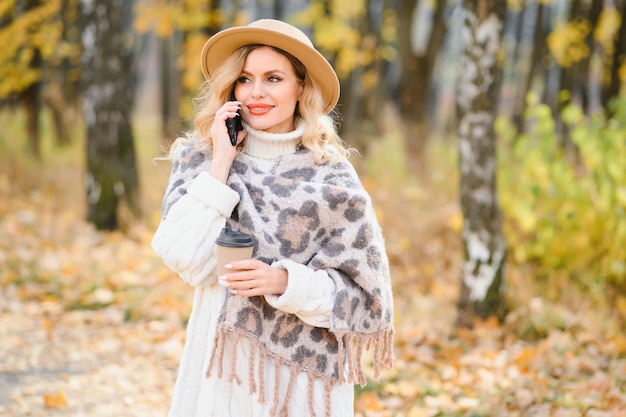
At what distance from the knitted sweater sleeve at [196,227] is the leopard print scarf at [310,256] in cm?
9

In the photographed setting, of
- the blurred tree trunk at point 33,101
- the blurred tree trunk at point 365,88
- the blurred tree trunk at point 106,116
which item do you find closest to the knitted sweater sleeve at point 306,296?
the blurred tree trunk at point 106,116

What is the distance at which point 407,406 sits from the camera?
435 cm

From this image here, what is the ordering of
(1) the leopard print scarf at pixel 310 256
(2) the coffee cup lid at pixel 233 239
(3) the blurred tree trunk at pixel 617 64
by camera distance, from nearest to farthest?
1. (2) the coffee cup lid at pixel 233 239
2. (1) the leopard print scarf at pixel 310 256
3. (3) the blurred tree trunk at pixel 617 64

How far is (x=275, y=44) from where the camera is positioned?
2.50 m

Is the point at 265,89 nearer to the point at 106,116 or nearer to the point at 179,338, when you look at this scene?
the point at 179,338

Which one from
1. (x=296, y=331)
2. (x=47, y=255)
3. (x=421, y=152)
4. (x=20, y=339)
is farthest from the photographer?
(x=421, y=152)

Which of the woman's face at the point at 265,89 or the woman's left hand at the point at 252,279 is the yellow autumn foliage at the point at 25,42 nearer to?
the woman's face at the point at 265,89

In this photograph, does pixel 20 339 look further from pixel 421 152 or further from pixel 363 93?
pixel 363 93

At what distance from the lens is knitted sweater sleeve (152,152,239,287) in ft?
7.59

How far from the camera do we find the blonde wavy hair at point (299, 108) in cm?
253

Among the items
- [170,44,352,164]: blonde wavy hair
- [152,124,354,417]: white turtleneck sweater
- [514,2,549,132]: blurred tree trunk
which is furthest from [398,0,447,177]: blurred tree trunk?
[152,124,354,417]: white turtleneck sweater

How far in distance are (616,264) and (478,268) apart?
3.44 feet

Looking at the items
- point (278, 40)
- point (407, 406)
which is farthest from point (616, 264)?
point (278, 40)

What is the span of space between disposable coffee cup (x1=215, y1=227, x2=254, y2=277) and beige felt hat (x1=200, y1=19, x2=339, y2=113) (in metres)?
0.71
